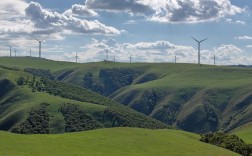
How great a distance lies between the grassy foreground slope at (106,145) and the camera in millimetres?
85375

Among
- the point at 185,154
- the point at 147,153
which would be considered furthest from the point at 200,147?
the point at 147,153

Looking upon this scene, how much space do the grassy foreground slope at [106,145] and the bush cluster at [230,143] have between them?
13.7 meters

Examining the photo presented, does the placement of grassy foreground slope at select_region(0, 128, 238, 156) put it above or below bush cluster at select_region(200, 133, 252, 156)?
above

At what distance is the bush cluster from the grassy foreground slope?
538 inches

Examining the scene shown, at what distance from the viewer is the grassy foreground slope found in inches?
3361

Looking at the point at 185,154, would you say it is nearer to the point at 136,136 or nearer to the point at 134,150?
the point at 134,150

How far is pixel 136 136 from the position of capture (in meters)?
109

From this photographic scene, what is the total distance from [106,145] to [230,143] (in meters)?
40.7

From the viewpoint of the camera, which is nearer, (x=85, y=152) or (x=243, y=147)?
(x=85, y=152)

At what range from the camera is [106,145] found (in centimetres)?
9625

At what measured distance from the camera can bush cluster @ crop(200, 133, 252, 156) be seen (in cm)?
11481

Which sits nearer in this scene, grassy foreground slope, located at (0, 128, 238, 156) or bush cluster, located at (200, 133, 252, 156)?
grassy foreground slope, located at (0, 128, 238, 156)

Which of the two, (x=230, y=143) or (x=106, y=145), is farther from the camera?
(x=230, y=143)

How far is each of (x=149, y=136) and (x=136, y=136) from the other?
354 centimetres
